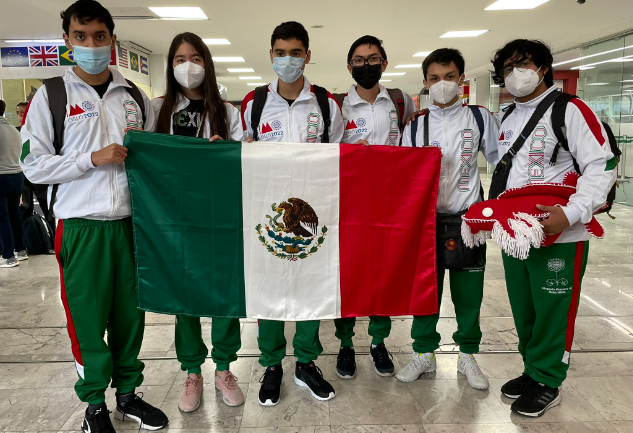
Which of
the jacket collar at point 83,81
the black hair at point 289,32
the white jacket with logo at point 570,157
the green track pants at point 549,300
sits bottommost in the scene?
the green track pants at point 549,300

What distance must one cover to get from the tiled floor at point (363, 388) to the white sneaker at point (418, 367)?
0.11ft

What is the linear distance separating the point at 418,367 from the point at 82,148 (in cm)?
195

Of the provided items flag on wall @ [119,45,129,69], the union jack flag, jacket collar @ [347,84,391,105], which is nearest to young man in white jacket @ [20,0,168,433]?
jacket collar @ [347,84,391,105]

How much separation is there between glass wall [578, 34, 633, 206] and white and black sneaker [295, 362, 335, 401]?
8.18 meters

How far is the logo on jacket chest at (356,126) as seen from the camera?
2582 mm

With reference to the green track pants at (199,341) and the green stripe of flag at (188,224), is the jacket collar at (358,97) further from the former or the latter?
the green track pants at (199,341)

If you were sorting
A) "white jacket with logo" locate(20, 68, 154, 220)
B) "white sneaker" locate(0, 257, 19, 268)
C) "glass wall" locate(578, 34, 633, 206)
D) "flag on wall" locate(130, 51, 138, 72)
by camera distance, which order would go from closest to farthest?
"white jacket with logo" locate(20, 68, 154, 220) → "white sneaker" locate(0, 257, 19, 268) → "glass wall" locate(578, 34, 633, 206) → "flag on wall" locate(130, 51, 138, 72)

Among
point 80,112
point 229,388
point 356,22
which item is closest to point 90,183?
point 80,112

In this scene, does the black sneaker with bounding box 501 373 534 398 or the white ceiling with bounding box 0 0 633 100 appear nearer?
the black sneaker with bounding box 501 373 534 398

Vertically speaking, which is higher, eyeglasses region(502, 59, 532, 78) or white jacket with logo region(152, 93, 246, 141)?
eyeglasses region(502, 59, 532, 78)

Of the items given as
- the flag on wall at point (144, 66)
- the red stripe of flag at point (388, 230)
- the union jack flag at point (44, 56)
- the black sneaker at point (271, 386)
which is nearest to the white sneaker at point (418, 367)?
the red stripe of flag at point (388, 230)

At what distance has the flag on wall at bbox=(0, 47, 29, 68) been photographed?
31.9 ft

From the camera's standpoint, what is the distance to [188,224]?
2.29 m

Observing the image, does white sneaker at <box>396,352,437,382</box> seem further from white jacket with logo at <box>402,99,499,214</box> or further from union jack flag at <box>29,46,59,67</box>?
union jack flag at <box>29,46,59,67</box>
